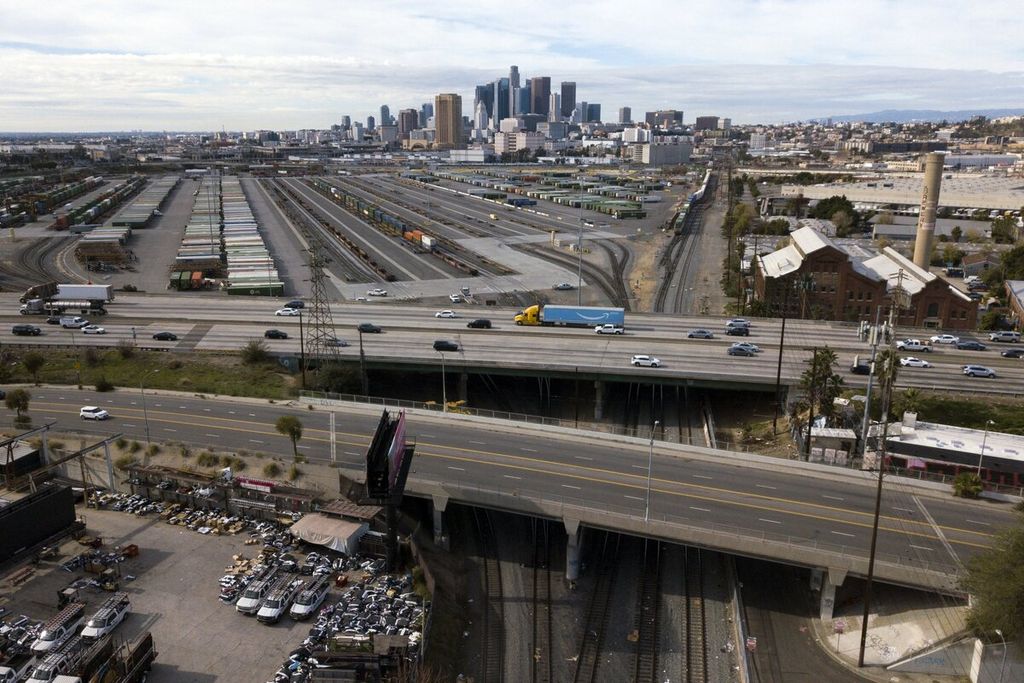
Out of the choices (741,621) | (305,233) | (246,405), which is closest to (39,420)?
(246,405)

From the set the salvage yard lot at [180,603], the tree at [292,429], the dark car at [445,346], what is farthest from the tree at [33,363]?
the dark car at [445,346]

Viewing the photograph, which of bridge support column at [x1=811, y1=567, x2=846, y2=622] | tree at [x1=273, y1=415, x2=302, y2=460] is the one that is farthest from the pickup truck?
tree at [x1=273, y1=415, x2=302, y2=460]

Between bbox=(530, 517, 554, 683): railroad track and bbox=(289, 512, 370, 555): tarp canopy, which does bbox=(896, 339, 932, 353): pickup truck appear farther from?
bbox=(289, 512, 370, 555): tarp canopy

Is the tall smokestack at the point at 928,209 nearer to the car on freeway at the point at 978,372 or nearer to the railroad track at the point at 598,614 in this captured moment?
the car on freeway at the point at 978,372

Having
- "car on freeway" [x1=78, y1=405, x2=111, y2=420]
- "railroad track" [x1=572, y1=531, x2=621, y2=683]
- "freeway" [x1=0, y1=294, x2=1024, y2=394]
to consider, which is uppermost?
"freeway" [x1=0, y1=294, x2=1024, y2=394]

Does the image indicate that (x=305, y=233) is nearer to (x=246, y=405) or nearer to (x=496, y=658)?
(x=246, y=405)

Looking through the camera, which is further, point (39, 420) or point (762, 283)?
point (762, 283)

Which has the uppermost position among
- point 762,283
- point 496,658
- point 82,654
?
point 762,283
